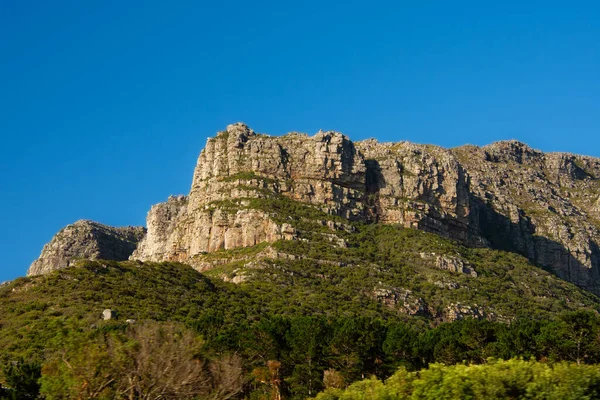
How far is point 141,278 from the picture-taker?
13875cm

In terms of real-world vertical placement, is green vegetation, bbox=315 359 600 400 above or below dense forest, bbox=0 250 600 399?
below

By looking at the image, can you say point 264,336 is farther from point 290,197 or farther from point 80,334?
point 290,197

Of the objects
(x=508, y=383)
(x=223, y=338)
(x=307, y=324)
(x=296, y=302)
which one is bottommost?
(x=508, y=383)

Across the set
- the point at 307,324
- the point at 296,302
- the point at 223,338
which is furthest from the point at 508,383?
the point at 296,302

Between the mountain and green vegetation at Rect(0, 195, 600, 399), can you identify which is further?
the mountain

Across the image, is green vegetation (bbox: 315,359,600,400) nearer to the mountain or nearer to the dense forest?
the mountain

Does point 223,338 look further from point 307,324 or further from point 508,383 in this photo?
point 508,383

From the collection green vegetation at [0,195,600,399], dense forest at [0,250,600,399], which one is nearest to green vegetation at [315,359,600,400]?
green vegetation at [0,195,600,399]

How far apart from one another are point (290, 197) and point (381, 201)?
74.3 ft

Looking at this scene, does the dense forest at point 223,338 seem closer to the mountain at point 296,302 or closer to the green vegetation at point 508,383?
the mountain at point 296,302

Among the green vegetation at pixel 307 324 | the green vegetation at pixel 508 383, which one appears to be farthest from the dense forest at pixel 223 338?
the green vegetation at pixel 508 383

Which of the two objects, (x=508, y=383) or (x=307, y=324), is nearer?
(x=508, y=383)

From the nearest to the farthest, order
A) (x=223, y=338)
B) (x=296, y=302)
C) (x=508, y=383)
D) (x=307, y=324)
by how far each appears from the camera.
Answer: (x=508, y=383)
(x=223, y=338)
(x=307, y=324)
(x=296, y=302)

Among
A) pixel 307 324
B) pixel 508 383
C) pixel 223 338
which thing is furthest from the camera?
pixel 307 324
